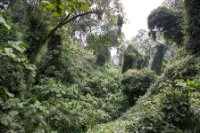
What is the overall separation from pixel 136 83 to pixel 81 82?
3.69 m

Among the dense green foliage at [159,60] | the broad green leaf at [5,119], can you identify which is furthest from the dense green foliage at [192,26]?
the dense green foliage at [159,60]

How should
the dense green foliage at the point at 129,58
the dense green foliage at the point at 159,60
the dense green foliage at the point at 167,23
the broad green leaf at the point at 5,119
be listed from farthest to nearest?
the dense green foliage at the point at 159,60 → the dense green foliage at the point at 129,58 → the dense green foliage at the point at 167,23 → the broad green leaf at the point at 5,119

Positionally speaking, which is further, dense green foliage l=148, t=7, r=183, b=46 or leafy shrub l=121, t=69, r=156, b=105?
dense green foliage l=148, t=7, r=183, b=46

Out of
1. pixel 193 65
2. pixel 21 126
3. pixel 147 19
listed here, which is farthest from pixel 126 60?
pixel 21 126

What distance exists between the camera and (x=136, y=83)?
1220 cm

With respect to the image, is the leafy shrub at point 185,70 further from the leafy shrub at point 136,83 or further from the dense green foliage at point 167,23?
the dense green foliage at point 167,23

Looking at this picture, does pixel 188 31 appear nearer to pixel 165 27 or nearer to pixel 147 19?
pixel 165 27

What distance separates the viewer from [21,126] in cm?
190

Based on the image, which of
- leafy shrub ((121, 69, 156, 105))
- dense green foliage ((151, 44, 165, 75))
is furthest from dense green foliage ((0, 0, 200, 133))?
dense green foliage ((151, 44, 165, 75))

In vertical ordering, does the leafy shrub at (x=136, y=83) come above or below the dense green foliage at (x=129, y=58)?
below

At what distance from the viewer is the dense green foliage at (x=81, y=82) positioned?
6.23 ft

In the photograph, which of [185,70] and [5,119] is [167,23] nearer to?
[185,70]

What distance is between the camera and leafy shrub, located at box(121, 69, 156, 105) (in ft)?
39.2

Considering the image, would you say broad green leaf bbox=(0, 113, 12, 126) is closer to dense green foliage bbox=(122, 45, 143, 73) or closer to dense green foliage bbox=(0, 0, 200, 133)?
dense green foliage bbox=(0, 0, 200, 133)
